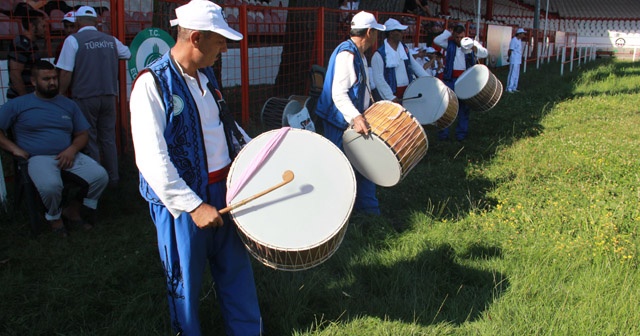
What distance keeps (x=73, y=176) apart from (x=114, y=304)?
163 cm

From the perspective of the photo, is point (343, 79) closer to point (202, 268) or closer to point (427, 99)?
point (427, 99)

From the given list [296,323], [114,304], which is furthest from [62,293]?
[296,323]

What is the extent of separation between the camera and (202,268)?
2844 millimetres

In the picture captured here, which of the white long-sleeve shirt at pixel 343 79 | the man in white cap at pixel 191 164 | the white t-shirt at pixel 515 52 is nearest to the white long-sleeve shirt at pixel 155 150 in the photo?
the man in white cap at pixel 191 164

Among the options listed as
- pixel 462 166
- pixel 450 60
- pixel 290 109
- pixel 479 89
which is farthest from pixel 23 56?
pixel 450 60

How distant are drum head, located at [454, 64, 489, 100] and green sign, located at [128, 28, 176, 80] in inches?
165

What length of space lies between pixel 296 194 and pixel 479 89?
580cm

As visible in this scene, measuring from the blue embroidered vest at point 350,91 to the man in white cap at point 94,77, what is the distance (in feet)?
7.47

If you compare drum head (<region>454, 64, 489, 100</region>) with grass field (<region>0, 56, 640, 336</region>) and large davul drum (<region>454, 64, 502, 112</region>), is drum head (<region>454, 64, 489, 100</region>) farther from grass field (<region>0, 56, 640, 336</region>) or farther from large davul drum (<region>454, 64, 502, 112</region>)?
grass field (<region>0, 56, 640, 336</region>)

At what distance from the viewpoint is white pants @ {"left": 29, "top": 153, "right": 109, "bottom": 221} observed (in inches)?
179

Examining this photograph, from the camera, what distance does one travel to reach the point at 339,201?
2.77m

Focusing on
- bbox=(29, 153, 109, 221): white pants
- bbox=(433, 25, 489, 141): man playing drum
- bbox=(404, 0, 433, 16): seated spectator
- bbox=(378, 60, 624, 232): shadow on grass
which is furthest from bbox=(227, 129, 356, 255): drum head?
bbox=(404, 0, 433, 16): seated spectator

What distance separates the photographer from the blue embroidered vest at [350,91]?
4.66 meters

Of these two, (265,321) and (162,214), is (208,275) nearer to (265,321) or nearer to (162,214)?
(265,321)
